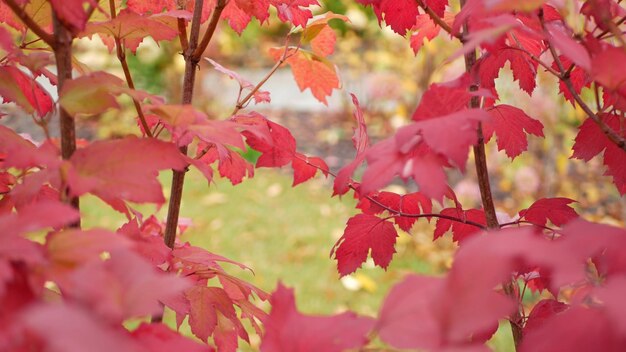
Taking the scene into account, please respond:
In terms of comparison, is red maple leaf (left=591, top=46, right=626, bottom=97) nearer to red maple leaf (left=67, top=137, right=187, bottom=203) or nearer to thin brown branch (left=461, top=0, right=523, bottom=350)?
thin brown branch (left=461, top=0, right=523, bottom=350)

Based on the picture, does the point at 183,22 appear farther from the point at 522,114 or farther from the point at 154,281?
the point at 154,281

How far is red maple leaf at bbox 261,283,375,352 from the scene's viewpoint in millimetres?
527

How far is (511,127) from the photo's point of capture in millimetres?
1048

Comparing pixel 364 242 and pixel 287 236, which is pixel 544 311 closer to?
pixel 364 242

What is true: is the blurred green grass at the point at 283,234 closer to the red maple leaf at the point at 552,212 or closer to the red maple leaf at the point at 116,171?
the red maple leaf at the point at 552,212

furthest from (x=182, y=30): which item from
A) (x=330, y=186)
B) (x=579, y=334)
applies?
(x=330, y=186)

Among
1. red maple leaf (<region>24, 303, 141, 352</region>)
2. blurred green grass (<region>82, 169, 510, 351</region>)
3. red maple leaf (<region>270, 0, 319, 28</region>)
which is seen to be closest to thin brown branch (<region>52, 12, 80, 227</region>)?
red maple leaf (<region>24, 303, 141, 352</region>)

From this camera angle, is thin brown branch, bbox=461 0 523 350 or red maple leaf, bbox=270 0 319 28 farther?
red maple leaf, bbox=270 0 319 28

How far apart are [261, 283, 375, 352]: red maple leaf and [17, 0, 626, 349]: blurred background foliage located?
1850 mm

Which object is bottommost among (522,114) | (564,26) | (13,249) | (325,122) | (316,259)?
(316,259)

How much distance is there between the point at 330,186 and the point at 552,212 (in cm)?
350

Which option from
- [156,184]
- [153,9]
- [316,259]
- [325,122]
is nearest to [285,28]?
[325,122]

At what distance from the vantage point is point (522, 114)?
1.03 m

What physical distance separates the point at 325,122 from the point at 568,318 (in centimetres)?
541
